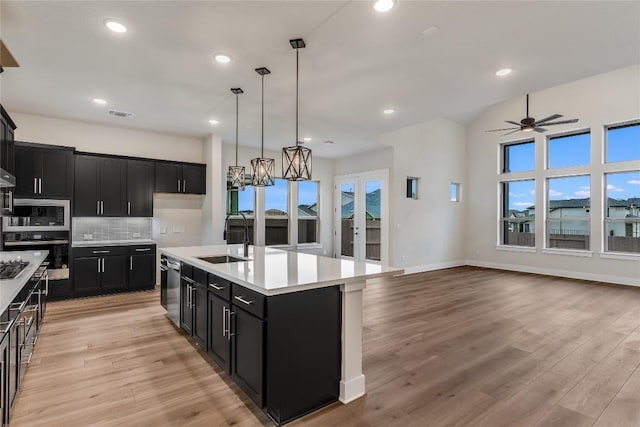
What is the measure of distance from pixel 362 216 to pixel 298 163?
17.6 ft

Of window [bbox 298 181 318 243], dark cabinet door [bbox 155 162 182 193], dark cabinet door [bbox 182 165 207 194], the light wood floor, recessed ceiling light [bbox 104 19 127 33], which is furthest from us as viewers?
window [bbox 298 181 318 243]

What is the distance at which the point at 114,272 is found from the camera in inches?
205

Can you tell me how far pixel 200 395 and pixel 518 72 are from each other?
4.56m

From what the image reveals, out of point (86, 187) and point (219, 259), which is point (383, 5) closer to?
point (219, 259)

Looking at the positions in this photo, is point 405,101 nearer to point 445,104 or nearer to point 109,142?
point 445,104

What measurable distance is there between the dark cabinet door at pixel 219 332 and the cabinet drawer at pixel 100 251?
3296 millimetres

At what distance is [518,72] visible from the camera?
3787mm

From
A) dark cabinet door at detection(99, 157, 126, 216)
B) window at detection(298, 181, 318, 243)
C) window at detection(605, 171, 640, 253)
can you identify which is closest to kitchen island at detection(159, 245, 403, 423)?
dark cabinet door at detection(99, 157, 126, 216)

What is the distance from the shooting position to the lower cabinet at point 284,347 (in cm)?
205

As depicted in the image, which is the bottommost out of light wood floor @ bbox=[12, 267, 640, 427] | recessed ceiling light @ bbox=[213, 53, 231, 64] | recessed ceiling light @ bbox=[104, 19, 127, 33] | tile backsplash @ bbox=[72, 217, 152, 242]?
light wood floor @ bbox=[12, 267, 640, 427]

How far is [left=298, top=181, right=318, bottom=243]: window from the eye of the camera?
854 cm

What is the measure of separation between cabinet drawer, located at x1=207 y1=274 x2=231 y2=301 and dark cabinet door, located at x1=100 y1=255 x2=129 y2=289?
3.32 meters

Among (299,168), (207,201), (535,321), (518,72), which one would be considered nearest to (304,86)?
(299,168)

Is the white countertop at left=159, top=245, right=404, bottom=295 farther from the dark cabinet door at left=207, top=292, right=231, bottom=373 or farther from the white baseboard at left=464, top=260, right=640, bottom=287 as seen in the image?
the white baseboard at left=464, top=260, right=640, bottom=287
